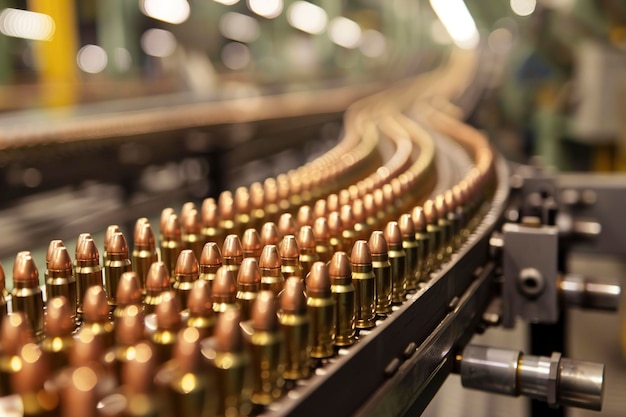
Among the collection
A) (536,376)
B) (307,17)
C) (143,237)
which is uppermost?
(307,17)

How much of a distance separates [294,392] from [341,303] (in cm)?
19

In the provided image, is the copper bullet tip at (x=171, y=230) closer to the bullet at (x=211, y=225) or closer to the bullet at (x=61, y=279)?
the bullet at (x=211, y=225)

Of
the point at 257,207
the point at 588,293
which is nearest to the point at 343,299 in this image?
the point at 257,207

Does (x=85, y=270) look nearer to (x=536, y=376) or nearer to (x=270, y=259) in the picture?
(x=270, y=259)

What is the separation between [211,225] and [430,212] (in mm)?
450

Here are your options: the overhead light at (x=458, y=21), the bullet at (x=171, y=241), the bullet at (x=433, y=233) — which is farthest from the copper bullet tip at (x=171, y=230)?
the overhead light at (x=458, y=21)

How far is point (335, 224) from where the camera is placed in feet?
3.88

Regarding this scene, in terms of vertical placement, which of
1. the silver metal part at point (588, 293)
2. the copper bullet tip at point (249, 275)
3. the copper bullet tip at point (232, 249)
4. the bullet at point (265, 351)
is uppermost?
the copper bullet tip at point (232, 249)

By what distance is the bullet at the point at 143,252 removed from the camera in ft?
3.48

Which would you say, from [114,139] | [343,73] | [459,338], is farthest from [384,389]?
[343,73]

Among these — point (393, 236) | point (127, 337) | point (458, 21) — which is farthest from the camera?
point (458, 21)

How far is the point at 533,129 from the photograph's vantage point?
909 cm

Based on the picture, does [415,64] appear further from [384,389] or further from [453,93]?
[384,389]

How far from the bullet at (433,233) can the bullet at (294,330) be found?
52 centimetres
